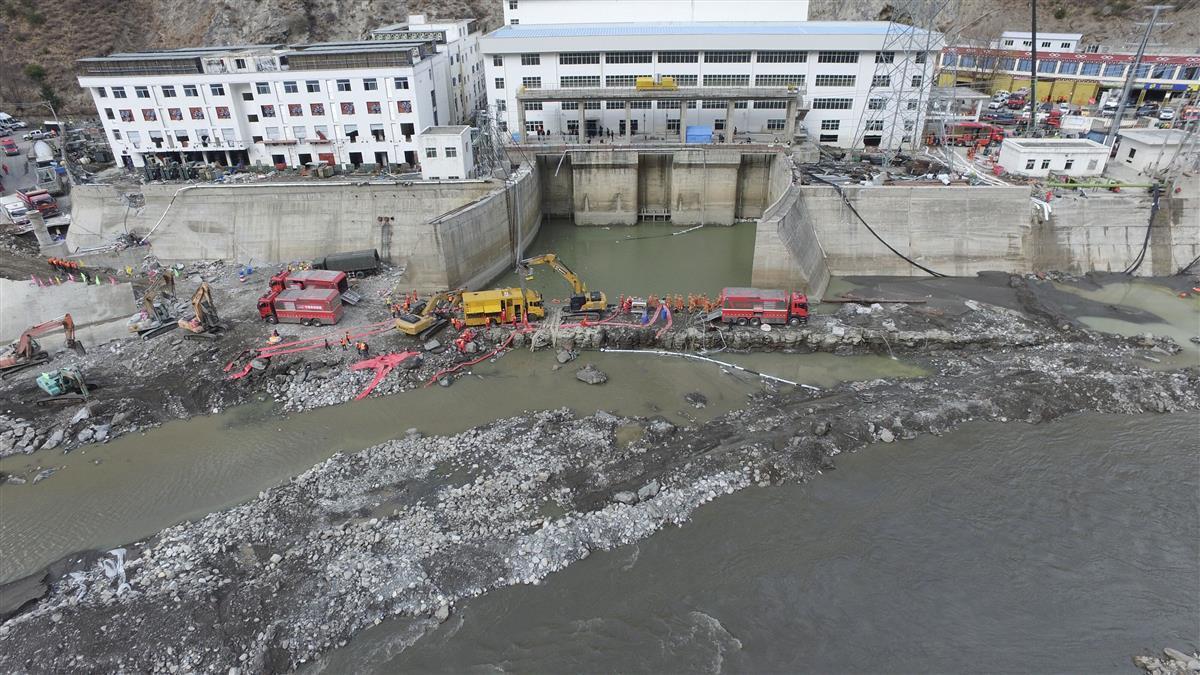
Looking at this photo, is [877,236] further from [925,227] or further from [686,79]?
[686,79]

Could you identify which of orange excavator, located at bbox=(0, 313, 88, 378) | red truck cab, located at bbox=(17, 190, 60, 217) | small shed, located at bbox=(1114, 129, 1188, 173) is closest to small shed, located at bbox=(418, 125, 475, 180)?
orange excavator, located at bbox=(0, 313, 88, 378)

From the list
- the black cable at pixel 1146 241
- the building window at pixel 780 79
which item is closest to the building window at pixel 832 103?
the building window at pixel 780 79

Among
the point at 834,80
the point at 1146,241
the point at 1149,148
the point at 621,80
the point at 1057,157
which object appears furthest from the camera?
the point at 621,80

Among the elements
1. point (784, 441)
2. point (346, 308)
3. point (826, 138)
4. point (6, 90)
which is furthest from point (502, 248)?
point (6, 90)

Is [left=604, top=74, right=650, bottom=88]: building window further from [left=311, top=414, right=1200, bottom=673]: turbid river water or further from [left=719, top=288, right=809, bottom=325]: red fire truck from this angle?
[left=311, top=414, right=1200, bottom=673]: turbid river water

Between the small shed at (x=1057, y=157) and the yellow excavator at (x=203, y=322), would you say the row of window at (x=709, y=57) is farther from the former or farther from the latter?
the yellow excavator at (x=203, y=322)

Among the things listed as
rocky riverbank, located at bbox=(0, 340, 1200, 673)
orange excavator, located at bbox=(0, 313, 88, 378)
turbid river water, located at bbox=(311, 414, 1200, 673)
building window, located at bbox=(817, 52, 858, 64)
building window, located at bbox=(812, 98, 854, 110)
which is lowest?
turbid river water, located at bbox=(311, 414, 1200, 673)

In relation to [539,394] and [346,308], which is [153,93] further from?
[539,394]

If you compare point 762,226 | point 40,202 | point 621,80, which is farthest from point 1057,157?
point 40,202
